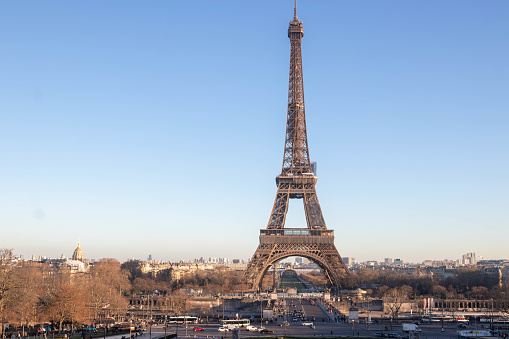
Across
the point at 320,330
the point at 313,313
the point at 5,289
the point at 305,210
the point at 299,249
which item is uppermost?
the point at 305,210

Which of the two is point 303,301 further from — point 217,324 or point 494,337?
point 494,337

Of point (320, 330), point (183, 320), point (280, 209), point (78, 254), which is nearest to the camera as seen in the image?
point (320, 330)

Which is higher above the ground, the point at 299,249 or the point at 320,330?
the point at 299,249

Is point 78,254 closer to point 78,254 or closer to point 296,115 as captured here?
point 78,254

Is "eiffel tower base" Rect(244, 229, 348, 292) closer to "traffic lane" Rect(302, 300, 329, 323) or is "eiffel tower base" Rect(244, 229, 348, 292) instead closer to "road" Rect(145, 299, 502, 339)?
"traffic lane" Rect(302, 300, 329, 323)

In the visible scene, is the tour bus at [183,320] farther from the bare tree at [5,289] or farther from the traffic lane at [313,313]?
the bare tree at [5,289]

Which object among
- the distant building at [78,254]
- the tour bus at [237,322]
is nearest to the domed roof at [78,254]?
the distant building at [78,254]

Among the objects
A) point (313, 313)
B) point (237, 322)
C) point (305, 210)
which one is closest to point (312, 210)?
Answer: point (305, 210)

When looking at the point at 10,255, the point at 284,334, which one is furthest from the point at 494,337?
the point at 10,255
